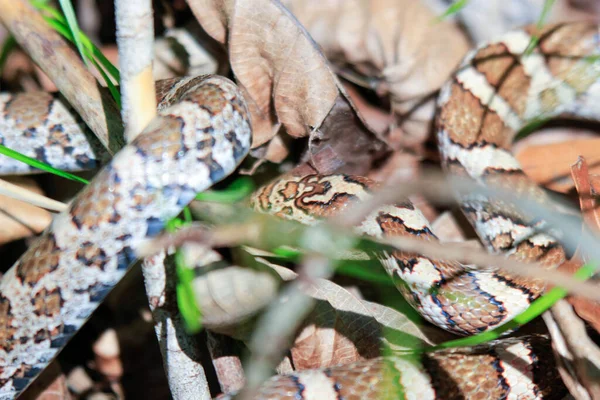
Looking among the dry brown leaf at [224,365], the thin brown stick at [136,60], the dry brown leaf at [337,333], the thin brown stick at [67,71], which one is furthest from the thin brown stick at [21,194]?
the dry brown leaf at [337,333]

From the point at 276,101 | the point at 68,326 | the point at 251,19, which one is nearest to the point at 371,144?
the point at 276,101

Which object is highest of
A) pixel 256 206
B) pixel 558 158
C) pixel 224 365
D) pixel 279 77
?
pixel 279 77

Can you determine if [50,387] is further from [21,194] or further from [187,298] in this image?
[187,298]

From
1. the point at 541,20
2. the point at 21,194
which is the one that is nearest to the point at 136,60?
the point at 21,194

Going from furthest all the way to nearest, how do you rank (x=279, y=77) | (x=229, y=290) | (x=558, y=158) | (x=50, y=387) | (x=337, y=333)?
(x=558, y=158)
(x=50, y=387)
(x=279, y=77)
(x=337, y=333)
(x=229, y=290)

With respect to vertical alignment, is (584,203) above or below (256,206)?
above

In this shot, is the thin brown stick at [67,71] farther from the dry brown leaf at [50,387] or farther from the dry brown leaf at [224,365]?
the dry brown leaf at [50,387]

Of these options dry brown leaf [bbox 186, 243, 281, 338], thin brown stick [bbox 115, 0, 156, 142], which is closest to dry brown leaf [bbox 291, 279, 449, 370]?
dry brown leaf [bbox 186, 243, 281, 338]
